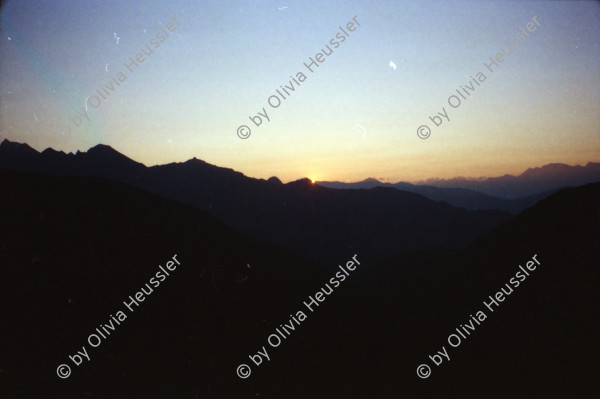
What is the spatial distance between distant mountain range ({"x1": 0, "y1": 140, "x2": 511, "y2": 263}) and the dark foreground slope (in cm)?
7335

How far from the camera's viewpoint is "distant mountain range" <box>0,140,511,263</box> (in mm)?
125188

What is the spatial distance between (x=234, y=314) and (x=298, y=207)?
109144mm

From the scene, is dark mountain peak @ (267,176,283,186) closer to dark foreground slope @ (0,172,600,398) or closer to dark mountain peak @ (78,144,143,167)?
dark mountain peak @ (78,144,143,167)

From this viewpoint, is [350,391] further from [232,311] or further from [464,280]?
[464,280]

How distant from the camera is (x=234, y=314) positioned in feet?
116

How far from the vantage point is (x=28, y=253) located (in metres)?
30.2

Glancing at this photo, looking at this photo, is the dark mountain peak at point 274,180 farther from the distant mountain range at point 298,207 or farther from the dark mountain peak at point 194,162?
the dark mountain peak at point 194,162

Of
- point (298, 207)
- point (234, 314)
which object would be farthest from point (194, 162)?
point (234, 314)

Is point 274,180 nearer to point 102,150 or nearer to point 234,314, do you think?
point 102,150

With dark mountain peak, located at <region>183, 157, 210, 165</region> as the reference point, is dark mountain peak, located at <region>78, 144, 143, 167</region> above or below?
below

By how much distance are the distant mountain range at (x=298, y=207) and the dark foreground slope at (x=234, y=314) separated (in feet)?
241

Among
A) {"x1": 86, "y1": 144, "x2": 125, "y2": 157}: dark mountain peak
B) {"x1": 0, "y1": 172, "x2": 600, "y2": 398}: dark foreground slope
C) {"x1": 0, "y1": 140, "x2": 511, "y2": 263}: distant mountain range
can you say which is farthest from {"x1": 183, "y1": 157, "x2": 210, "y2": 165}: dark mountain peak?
{"x1": 0, "y1": 172, "x2": 600, "y2": 398}: dark foreground slope

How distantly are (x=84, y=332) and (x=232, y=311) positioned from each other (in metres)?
14.4

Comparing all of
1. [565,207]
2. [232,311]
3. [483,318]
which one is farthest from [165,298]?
[565,207]
